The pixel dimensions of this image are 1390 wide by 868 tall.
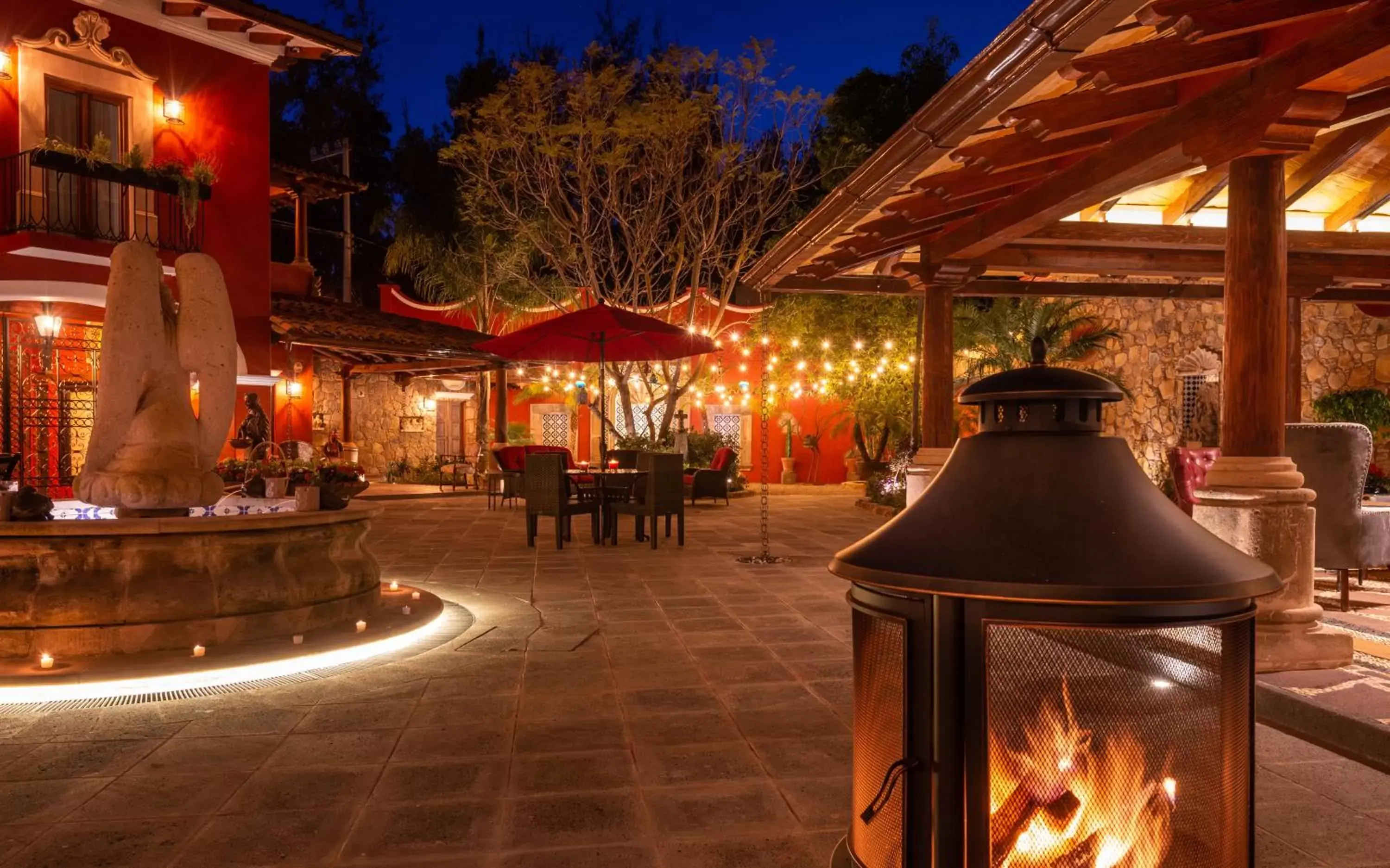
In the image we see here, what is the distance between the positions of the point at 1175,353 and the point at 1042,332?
191 centimetres

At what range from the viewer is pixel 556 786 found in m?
2.90

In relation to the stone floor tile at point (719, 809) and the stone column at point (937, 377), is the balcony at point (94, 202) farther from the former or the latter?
the stone floor tile at point (719, 809)

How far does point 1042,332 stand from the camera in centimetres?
1292

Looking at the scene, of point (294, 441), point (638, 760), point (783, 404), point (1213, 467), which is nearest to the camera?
point (638, 760)

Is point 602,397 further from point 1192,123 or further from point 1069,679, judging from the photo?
point 1069,679

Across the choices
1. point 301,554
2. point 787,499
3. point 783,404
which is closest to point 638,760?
point 301,554

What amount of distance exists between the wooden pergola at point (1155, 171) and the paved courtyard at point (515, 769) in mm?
2220

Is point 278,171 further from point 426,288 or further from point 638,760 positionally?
point 638,760

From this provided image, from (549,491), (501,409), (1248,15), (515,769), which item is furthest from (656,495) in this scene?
(501,409)

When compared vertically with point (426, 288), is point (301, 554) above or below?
below

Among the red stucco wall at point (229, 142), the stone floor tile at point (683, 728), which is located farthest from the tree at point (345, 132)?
the stone floor tile at point (683, 728)

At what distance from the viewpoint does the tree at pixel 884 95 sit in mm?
20047

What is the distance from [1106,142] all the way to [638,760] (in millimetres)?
4040

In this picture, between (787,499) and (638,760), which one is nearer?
(638,760)
